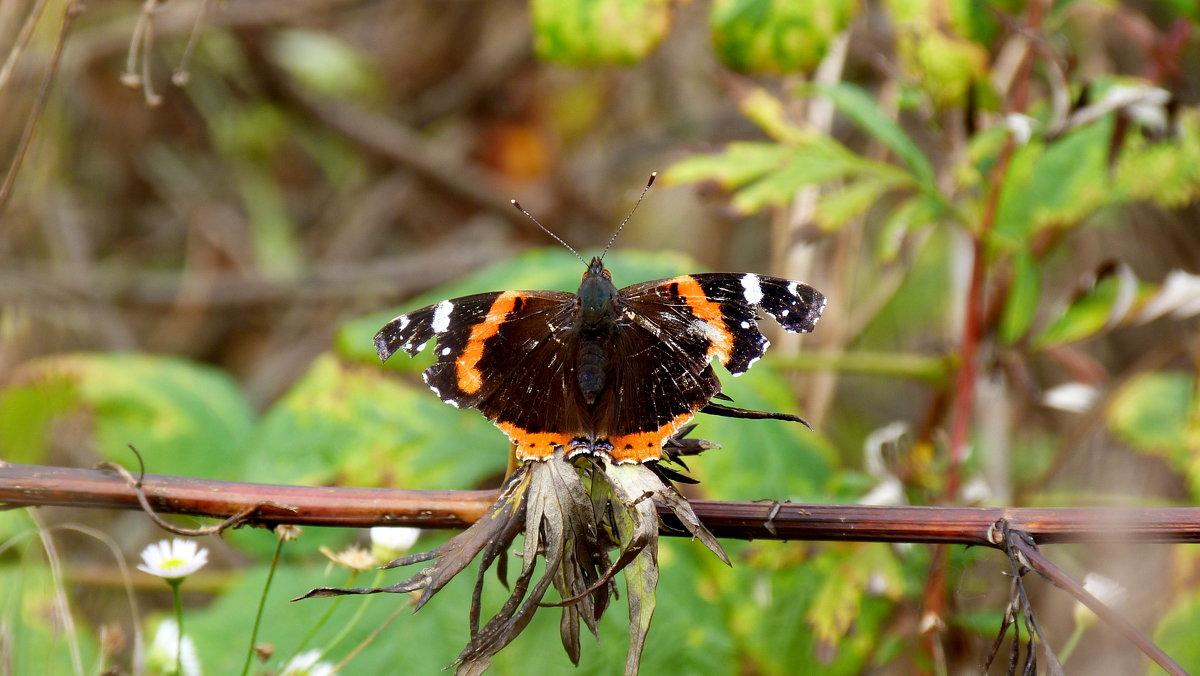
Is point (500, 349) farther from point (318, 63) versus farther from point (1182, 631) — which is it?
point (318, 63)

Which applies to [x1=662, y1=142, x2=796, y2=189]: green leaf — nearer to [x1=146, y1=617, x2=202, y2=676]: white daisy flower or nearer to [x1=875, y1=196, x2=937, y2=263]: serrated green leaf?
[x1=875, y1=196, x2=937, y2=263]: serrated green leaf

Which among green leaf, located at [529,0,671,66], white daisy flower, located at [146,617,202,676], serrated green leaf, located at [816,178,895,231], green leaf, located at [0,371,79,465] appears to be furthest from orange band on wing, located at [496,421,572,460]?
green leaf, located at [0,371,79,465]

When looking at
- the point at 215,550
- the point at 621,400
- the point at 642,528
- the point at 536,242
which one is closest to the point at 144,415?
the point at 215,550

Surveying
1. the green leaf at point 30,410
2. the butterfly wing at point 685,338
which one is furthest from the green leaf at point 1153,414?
the green leaf at point 30,410

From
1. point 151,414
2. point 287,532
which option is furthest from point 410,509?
point 151,414

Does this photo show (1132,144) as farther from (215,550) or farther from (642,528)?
(215,550)
